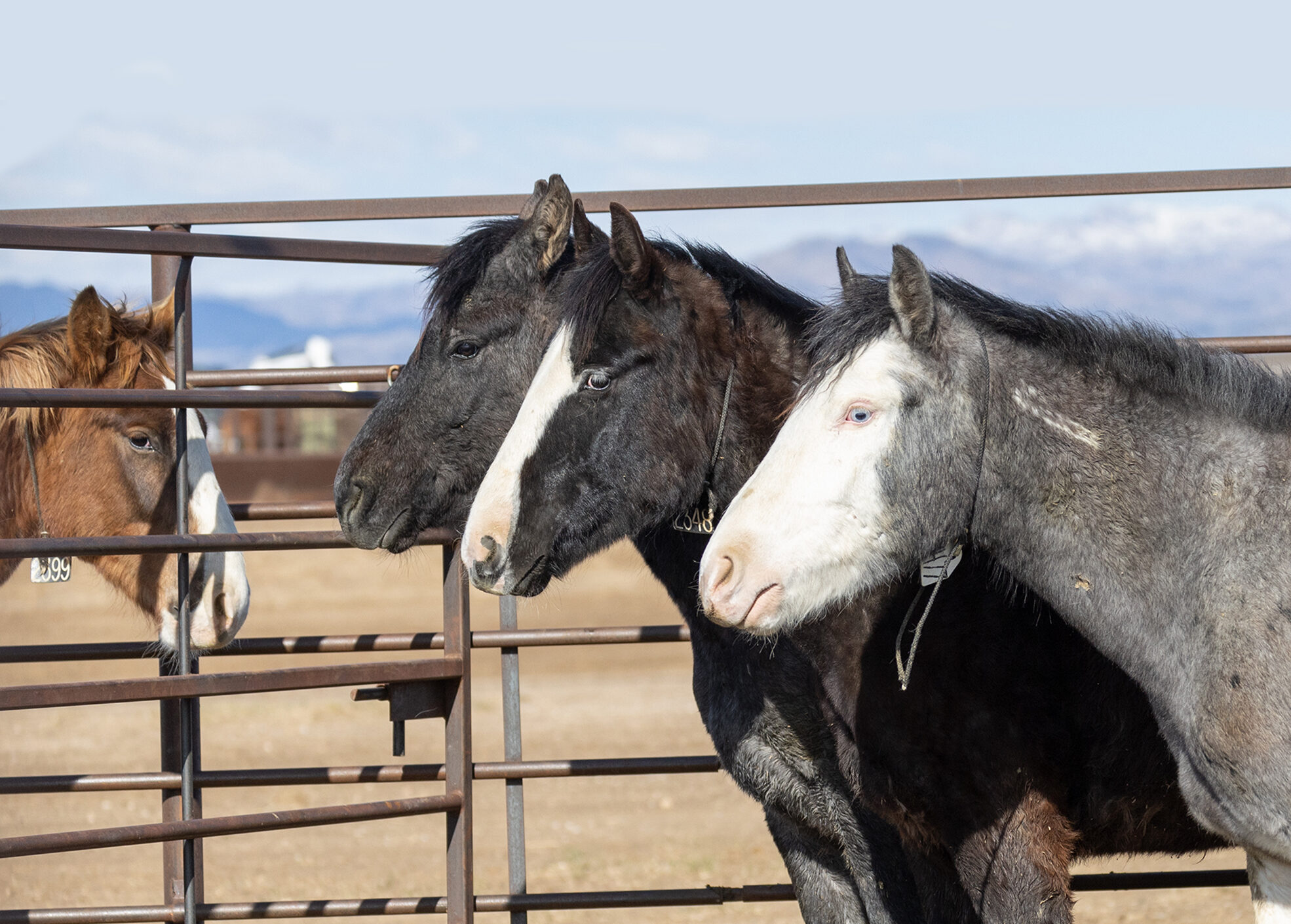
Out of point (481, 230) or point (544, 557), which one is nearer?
point (544, 557)

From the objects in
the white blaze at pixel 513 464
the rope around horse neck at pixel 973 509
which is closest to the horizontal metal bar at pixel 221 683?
the white blaze at pixel 513 464

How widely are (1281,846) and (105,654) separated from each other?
3.41 m

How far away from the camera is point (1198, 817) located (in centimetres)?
263

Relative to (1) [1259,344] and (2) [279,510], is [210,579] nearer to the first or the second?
(2) [279,510]

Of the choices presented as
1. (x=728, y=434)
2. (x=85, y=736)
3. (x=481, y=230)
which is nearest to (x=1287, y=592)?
(x=728, y=434)

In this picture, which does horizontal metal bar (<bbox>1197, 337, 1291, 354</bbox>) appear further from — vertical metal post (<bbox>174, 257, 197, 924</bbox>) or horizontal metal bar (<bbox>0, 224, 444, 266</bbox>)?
vertical metal post (<bbox>174, 257, 197, 924</bbox>)

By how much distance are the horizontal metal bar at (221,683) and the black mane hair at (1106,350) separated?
1.64 meters

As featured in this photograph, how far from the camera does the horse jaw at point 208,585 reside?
12.5 feet

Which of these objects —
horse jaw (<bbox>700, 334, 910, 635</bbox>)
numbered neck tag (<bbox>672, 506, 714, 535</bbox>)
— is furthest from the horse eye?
horse jaw (<bbox>700, 334, 910, 635</bbox>)

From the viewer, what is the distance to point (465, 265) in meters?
3.85

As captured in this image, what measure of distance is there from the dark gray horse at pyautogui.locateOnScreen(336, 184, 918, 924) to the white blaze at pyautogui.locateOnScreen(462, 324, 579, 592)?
47cm

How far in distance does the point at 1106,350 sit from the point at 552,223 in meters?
1.77

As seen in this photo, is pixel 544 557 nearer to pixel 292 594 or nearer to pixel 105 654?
pixel 105 654

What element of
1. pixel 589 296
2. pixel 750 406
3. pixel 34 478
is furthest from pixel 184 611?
pixel 750 406
